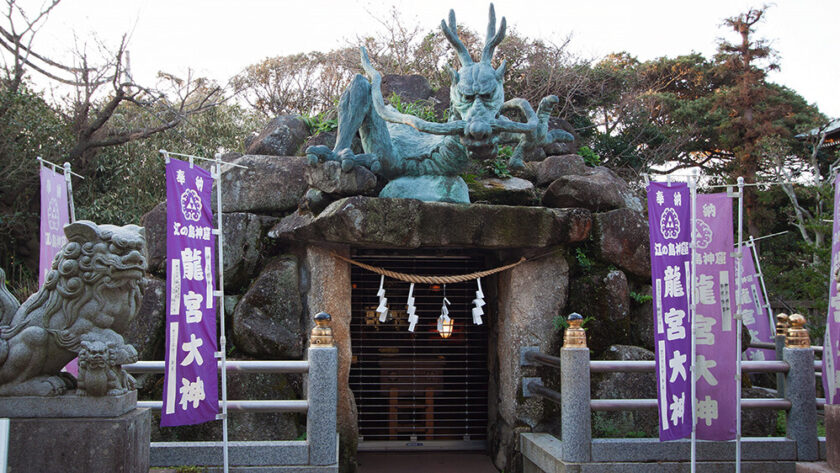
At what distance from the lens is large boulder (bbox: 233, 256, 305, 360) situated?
6.46 metres

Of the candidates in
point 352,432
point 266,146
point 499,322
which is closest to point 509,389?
point 499,322

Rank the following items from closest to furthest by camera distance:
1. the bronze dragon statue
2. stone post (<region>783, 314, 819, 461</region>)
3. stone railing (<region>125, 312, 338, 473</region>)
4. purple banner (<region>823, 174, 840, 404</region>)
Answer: purple banner (<region>823, 174, 840, 404</region>) < stone railing (<region>125, 312, 338, 473</region>) < stone post (<region>783, 314, 819, 461</region>) < the bronze dragon statue

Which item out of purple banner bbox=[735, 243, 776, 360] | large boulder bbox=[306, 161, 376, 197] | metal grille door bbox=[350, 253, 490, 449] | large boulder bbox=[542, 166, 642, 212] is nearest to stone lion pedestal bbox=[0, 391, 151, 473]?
large boulder bbox=[306, 161, 376, 197]

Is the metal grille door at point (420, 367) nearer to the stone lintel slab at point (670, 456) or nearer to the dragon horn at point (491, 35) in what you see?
the stone lintel slab at point (670, 456)

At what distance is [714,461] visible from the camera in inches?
231

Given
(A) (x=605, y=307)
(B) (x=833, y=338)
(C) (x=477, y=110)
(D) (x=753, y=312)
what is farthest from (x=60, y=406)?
(D) (x=753, y=312)

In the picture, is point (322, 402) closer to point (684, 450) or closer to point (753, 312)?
point (684, 450)

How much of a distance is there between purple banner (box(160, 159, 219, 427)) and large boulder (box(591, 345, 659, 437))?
3917 mm

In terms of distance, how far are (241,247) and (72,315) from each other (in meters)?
2.99

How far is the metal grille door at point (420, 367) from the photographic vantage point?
26.0ft

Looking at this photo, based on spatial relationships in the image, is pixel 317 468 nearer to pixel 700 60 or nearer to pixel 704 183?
pixel 704 183

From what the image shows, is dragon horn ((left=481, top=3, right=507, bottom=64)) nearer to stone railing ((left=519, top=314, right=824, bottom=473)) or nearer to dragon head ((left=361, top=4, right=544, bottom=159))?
dragon head ((left=361, top=4, right=544, bottom=159))

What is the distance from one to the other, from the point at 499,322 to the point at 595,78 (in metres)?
10.2

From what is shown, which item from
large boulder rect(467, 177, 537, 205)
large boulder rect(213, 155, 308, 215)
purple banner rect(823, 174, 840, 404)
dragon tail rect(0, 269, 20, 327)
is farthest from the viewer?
large boulder rect(467, 177, 537, 205)
